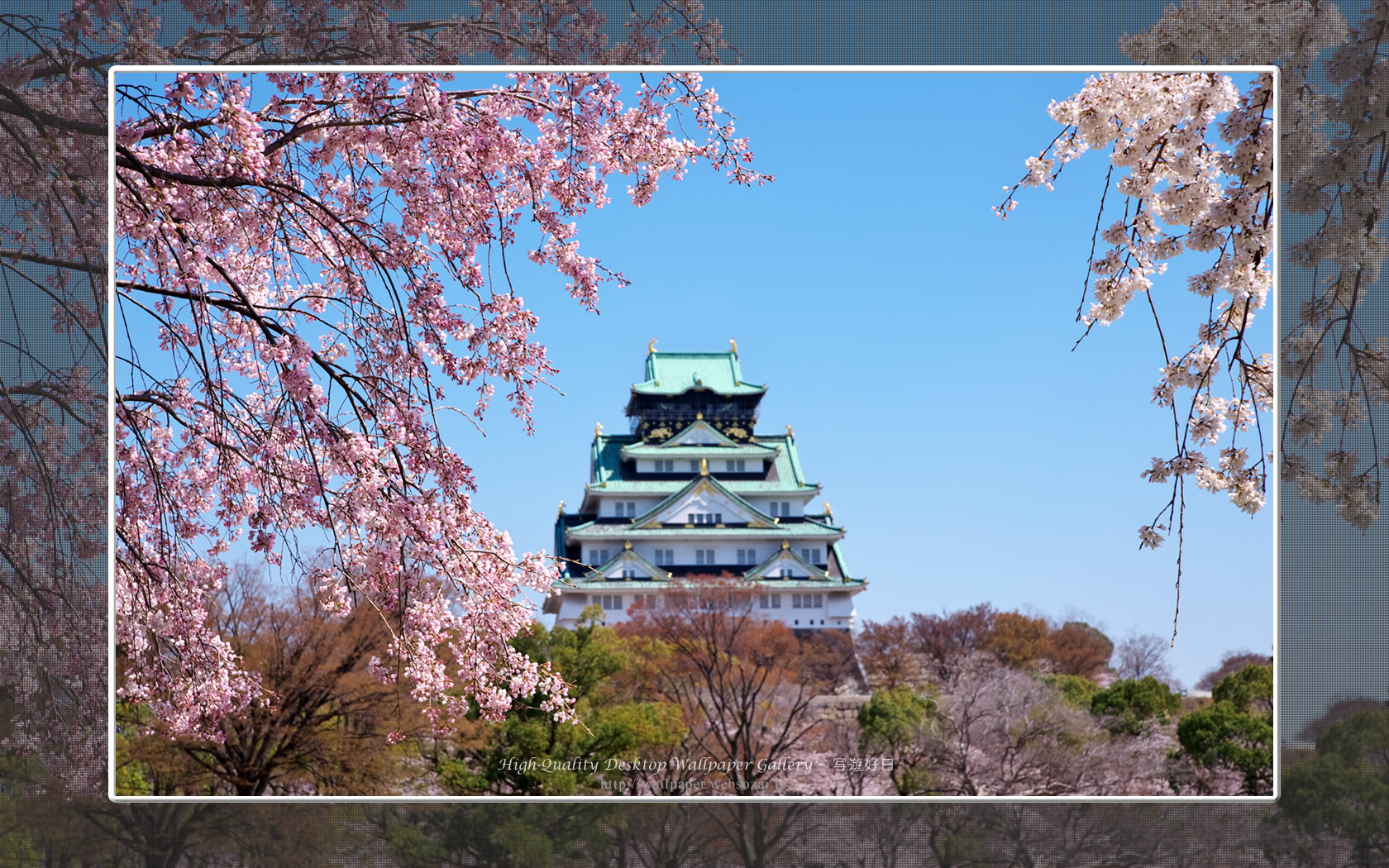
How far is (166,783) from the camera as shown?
4.08 meters

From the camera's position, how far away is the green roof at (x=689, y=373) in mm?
3939

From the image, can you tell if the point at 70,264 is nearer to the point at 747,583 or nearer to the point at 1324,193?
the point at 747,583

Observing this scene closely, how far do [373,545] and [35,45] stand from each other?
2009mm

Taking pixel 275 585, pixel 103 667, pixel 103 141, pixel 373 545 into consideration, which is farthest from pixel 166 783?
pixel 103 141

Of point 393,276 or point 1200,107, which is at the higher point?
point 1200,107

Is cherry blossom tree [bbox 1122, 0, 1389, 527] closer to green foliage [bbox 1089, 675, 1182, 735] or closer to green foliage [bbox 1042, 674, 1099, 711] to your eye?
green foliage [bbox 1089, 675, 1182, 735]

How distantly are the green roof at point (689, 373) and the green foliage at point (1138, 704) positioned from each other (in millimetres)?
1458

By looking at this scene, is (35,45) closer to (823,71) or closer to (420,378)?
(420,378)

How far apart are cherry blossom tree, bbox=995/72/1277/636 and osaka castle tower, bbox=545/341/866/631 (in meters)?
1.01

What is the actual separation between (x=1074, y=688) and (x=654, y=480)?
4.85ft

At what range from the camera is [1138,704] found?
12.7 feet

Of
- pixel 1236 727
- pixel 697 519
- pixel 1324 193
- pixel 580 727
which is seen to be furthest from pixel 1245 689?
pixel 580 727

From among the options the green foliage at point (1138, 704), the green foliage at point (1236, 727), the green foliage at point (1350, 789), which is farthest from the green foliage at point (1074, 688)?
the green foliage at point (1350, 789)

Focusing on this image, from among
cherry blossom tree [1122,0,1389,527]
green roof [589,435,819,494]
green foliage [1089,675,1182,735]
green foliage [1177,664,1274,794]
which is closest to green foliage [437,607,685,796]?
green roof [589,435,819,494]
